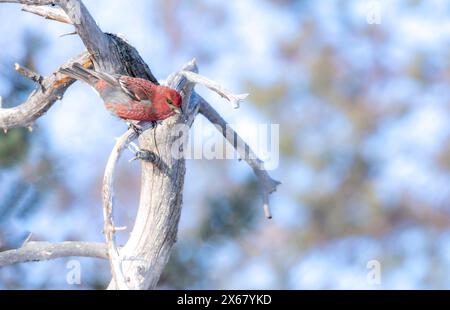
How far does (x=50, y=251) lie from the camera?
341 centimetres

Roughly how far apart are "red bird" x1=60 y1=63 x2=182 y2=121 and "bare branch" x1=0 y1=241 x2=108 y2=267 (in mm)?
610

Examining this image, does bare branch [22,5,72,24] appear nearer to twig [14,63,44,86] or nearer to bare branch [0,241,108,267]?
twig [14,63,44,86]

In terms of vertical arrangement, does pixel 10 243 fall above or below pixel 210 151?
below

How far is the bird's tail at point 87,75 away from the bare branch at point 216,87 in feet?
1.34

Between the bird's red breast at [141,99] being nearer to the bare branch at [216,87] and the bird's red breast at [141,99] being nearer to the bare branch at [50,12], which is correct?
the bare branch at [216,87]

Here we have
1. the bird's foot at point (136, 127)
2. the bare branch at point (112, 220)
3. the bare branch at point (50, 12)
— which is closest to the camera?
the bare branch at point (112, 220)

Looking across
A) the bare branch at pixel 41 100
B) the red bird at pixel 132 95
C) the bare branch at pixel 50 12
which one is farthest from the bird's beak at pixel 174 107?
the bare branch at pixel 50 12

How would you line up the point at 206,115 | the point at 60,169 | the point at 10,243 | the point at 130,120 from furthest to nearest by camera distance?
the point at 60,169
the point at 10,243
the point at 206,115
the point at 130,120

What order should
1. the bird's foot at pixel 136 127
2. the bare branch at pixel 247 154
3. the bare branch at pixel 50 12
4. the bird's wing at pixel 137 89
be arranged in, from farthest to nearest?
the bare branch at pixel 247 154 < the bare branch at pixel 50 12 < the bird's foot at pixel 136 127 < the bird's wing at pixel 137 89

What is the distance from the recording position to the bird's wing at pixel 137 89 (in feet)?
10.1
